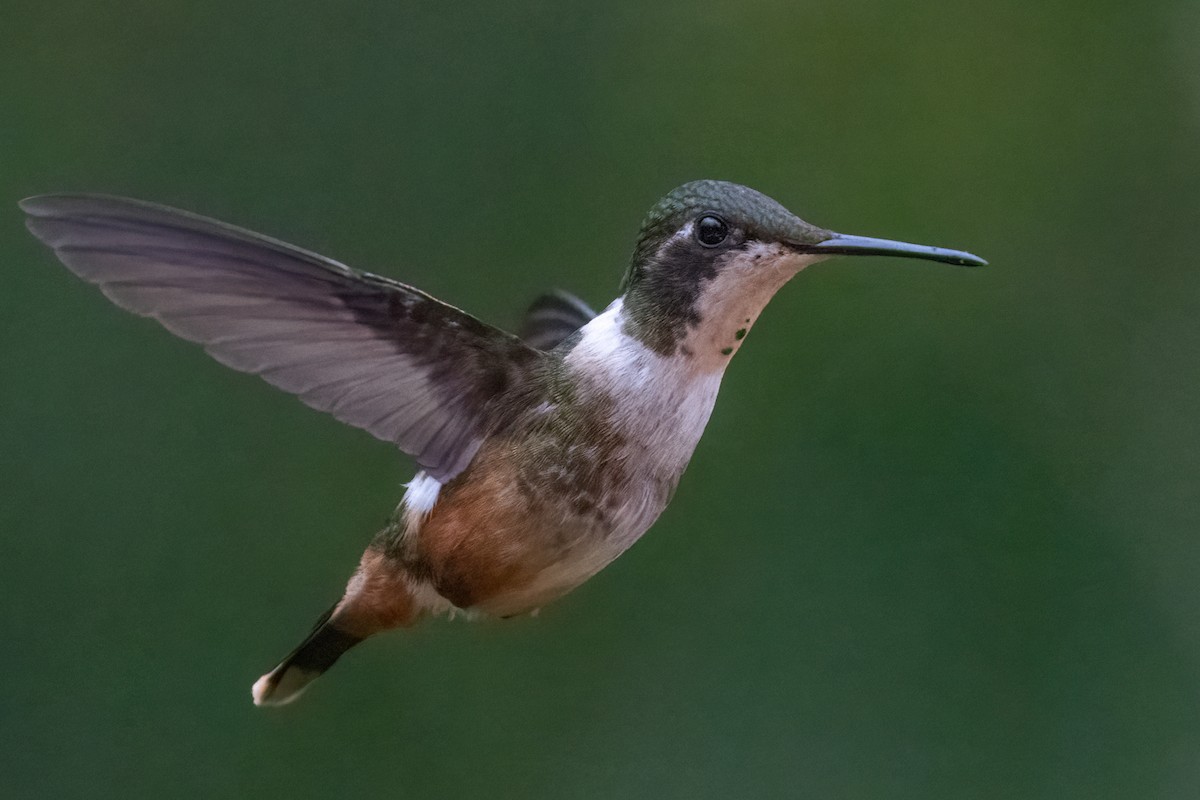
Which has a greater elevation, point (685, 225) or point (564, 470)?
point (685, 225)

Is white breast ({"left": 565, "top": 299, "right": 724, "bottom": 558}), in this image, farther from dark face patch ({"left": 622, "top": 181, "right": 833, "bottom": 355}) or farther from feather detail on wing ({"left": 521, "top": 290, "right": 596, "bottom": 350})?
feather detail on wing ({"left": 521, "top": 290, "right": 596, "bottom": 350})

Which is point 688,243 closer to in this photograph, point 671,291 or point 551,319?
point 671,291

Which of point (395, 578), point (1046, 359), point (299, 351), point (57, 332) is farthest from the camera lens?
point (1046, 359)

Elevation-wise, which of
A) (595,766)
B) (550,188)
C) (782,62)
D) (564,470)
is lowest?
(595,766)

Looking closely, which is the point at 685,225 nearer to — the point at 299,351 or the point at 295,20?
the point at 299,351

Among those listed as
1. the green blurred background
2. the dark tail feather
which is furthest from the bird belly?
the green blurred background

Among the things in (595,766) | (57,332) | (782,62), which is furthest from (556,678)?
(782,62)
